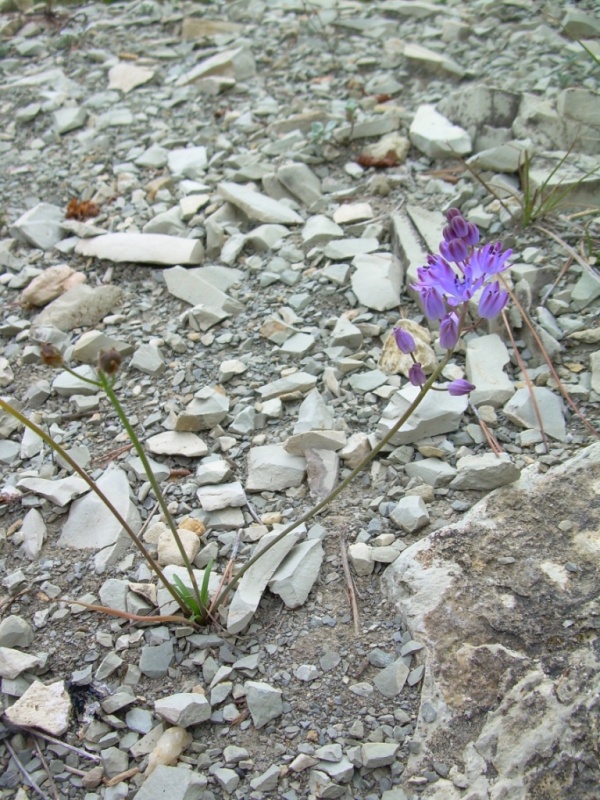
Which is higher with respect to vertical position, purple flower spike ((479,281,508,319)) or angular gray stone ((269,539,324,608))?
purple flower spike ((479,281,508,319))

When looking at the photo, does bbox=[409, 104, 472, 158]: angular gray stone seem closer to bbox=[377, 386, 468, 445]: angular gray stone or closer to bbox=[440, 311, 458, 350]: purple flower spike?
bbox=[377, 386, 468, 445]: angular gray stone

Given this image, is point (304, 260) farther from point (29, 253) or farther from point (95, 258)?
point (29, 253)

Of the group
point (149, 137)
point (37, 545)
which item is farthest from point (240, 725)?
point (149, 137)

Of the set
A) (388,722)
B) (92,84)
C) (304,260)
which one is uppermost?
(92,84)

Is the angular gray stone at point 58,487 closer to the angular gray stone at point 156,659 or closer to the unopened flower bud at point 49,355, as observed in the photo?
the angular gray stone at point 156,659

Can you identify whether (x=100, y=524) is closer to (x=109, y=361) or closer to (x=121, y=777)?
(x=121, y=777)

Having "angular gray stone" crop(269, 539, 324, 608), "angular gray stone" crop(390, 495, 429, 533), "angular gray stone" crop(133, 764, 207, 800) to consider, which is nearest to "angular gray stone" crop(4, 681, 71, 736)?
"angular gray stone" crop(133, 764, 207, 800)
